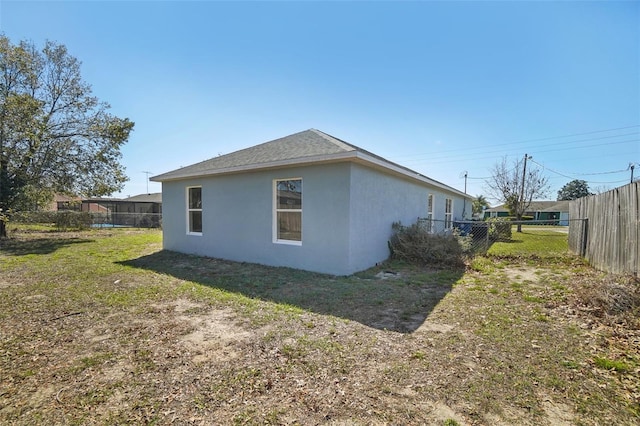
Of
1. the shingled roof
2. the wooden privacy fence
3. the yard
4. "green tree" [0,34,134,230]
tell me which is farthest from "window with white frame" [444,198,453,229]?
"green tree" [0,34,134,230]

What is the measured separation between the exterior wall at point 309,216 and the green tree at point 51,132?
7791 millimetres

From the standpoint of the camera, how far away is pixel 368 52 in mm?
9281

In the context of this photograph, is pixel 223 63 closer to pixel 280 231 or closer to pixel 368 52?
pixel 368 52

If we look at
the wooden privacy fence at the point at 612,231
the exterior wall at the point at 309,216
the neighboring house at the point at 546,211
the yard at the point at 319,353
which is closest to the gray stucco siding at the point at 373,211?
the exterior wall at the point at 309,216

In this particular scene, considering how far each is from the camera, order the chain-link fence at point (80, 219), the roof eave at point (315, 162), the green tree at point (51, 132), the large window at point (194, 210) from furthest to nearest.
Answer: the chain-link fence at point (80, 219) → the green tree at point (51, 132) → the large window at point (194, 210) → the roof eave at point (315, 162)

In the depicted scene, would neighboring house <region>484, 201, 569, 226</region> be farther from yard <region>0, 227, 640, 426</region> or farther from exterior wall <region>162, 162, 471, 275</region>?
yard <region>0, 227, 640, 426</region>

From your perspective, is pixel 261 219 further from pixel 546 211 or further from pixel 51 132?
pixel 546 211

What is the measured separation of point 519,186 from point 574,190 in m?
43.8

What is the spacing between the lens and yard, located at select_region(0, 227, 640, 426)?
82.4 inches

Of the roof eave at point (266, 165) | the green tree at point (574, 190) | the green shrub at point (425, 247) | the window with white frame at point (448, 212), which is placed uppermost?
the green tree at point (574, 190)

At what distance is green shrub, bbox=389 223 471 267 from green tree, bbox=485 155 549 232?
1885 centimetres

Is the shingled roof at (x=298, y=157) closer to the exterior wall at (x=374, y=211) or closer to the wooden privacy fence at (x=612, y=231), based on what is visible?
the exterior wall at (x=374, y=211)

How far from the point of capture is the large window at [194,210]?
9.32m

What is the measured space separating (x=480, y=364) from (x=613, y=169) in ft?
141
